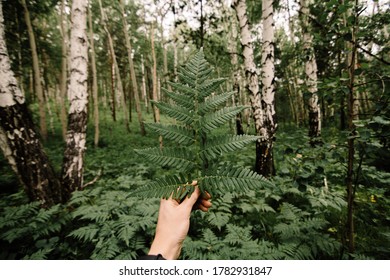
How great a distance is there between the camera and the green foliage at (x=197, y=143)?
934 mm

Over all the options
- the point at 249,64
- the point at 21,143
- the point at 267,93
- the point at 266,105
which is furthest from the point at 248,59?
the point at 21,143

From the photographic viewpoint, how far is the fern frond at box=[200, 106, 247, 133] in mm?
971

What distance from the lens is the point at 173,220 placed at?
3.67 feet

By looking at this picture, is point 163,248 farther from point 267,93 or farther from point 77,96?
point 267,93

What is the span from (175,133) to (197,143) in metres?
0.11

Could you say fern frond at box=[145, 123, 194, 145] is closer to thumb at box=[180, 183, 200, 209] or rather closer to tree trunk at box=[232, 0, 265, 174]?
thumb at box=[180, 183, 200, 209]

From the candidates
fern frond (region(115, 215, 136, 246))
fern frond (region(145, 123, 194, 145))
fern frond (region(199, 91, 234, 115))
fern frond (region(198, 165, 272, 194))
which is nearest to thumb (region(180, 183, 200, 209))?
fern frond (region(198, 165, 272, 194))

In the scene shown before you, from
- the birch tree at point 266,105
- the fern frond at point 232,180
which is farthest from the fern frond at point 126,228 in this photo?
the birch tree at point 266,105

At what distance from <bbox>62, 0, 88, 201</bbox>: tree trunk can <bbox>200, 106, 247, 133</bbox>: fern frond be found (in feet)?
11.2

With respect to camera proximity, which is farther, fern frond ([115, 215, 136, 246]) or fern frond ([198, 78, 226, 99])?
fern frond ([115, 215, 136, 246])
